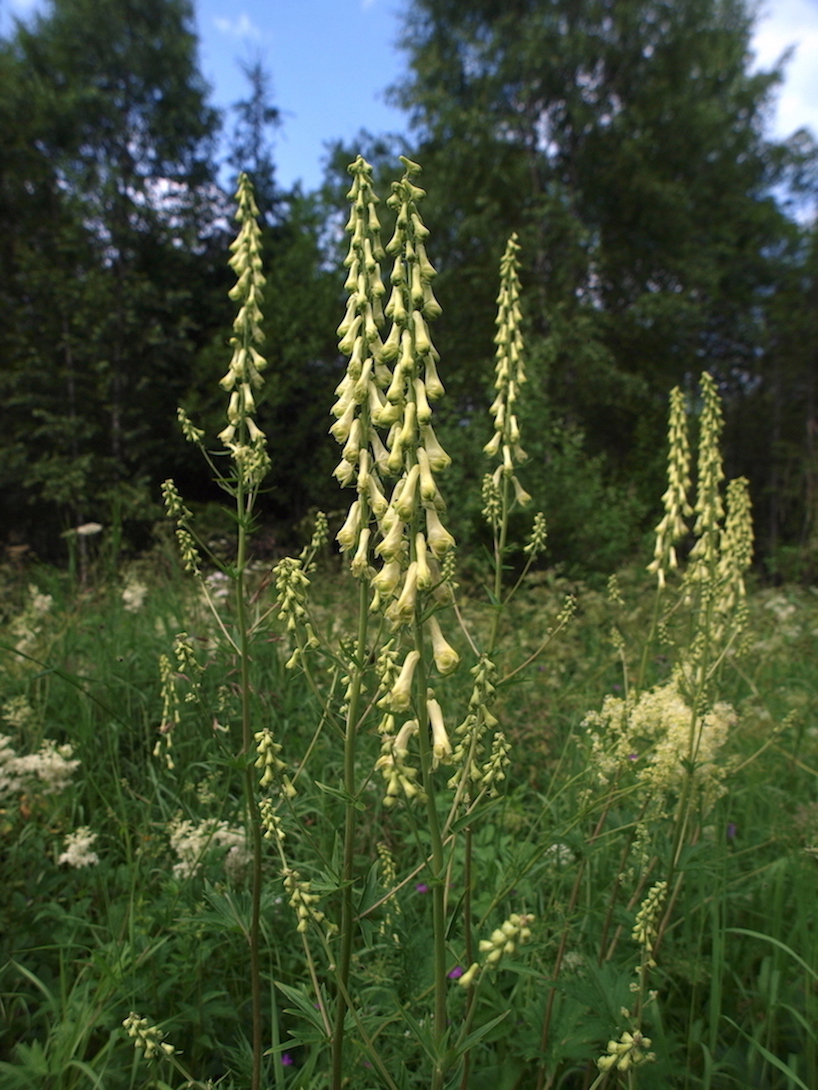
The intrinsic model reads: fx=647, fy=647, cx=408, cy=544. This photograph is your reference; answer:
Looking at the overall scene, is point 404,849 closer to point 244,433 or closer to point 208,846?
point 208,846

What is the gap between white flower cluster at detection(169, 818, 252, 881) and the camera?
2.99 metres

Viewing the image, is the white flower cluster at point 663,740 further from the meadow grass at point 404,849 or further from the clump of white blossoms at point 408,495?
the clump of white blossoms at point 408,495

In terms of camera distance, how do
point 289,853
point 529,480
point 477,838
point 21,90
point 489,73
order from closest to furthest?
point 477,838 → point 289,853 → point 529,480 → point 21,90 → point 489,73

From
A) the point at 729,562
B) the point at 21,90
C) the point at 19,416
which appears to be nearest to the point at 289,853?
the point at 729,562

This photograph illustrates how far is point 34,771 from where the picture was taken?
3666 mm

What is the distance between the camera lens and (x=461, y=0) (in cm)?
2259

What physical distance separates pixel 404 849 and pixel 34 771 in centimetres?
214

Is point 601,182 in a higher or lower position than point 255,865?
higher

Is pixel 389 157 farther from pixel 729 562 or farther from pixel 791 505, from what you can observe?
pixel 729 562

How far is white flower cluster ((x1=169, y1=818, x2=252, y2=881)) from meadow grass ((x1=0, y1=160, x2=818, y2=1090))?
0.08 feet

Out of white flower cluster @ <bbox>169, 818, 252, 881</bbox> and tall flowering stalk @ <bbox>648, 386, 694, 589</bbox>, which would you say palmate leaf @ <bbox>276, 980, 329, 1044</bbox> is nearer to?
white flower cluster @ <bbox>169, 818, 252, 881</bbox>

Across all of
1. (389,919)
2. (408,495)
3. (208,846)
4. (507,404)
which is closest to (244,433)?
(507,404)

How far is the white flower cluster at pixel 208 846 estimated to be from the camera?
9.80ft

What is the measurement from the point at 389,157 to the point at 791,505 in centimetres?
2174
